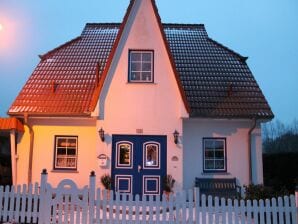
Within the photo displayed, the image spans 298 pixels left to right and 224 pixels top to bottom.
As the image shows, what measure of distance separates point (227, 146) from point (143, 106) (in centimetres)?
411

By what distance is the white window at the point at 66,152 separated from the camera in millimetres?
14773

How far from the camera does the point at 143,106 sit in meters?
14.0

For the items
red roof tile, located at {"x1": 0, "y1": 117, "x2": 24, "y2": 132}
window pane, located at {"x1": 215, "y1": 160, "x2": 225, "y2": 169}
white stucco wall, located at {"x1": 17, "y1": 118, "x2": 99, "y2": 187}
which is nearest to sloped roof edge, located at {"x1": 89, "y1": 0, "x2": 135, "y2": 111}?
white stucco wall, located at {"x1": 17, "y1": 118, "x2": 99, "y2": 187}

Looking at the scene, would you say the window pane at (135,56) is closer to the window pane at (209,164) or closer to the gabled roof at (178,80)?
the gabled roof at (178,80)

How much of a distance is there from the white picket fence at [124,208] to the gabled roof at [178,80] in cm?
528

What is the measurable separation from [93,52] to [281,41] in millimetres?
131393

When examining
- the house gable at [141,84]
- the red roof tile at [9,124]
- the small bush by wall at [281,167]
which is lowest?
the small bush by wall at [281,167]

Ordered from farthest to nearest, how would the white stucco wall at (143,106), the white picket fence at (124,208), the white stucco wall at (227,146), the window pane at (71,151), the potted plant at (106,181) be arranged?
1. the window pane at (71,151)
2. the white stucco wall at (227,146)
3. the white stucco wall at (143,106)
4. the potted plant at (106,181)
5. the white picket fence at (124,208)

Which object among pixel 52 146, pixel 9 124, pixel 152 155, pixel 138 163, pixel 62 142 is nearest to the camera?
pixel 138 163

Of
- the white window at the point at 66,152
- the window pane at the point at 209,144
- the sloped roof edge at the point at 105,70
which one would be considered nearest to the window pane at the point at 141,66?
the sloped roof edge at the point at 105,70

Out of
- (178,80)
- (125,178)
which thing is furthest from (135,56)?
(125,178)

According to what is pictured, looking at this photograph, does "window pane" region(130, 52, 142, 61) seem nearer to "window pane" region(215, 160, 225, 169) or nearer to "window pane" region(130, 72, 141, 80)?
"window pane" region(130, 72, 141, 80)

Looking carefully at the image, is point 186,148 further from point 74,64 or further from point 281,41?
point 281,41

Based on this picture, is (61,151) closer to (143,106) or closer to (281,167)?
(143,106)
